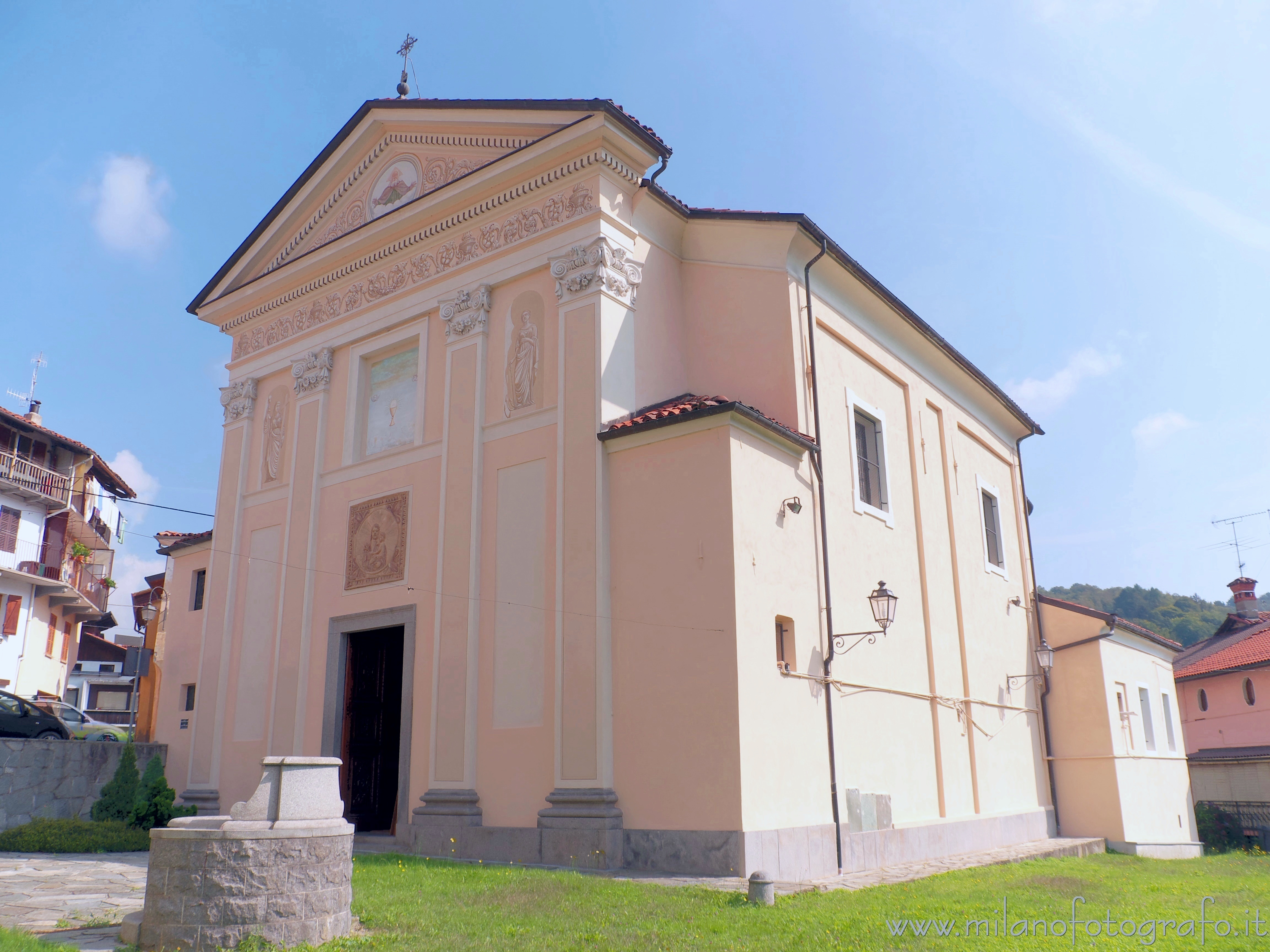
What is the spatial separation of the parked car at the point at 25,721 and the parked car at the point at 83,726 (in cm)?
570

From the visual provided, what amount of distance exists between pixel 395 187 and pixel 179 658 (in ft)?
29.8

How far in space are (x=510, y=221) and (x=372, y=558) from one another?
203 inches

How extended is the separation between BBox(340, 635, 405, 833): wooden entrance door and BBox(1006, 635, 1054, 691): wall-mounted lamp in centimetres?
1093

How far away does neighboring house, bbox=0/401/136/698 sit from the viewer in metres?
34.0

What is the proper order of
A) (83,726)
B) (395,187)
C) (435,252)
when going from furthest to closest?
(83,726)
(395,187)
(435,252)

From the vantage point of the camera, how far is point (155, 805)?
45.8 feet

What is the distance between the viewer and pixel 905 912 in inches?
317

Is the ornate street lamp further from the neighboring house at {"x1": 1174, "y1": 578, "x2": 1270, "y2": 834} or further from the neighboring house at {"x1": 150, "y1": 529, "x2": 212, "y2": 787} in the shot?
the neighboring house at {"x1": 1174, "y1": 578, "x2": 1270, "y2": 834}

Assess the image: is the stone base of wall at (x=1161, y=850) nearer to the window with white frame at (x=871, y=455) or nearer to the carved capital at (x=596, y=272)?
the window with white frame at (x=871, y=455)

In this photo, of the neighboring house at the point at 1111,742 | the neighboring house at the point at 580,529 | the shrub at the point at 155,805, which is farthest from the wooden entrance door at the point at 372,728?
the neighboring house at the point at 1111,742

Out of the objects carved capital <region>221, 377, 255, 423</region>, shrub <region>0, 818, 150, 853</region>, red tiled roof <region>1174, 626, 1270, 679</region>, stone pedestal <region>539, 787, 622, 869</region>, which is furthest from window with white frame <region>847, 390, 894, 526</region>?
red tiled roof <region>1174, 626, 1270, 679</region>

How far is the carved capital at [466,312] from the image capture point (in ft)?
44.5

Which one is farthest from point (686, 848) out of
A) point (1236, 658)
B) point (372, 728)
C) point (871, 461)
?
point (1236, 658)

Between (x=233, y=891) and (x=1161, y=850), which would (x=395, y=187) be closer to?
(x=233, y=891)
